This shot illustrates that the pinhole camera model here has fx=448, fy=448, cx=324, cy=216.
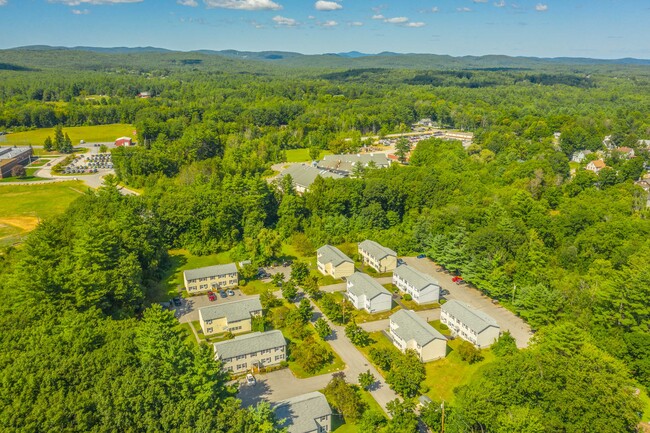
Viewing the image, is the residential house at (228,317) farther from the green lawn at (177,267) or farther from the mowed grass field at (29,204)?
the mowed grass field at (29,204)

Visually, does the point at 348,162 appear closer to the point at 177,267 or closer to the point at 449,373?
the point at 177,267

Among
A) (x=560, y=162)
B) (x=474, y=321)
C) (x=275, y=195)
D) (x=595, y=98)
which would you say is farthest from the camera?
(x=595, y=98)

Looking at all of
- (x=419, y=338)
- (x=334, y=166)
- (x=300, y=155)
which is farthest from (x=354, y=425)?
(x=300, y=155)

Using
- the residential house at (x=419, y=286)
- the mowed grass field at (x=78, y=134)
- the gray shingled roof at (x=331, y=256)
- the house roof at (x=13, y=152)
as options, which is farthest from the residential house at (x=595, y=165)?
the house roof at (x=13, y=152)

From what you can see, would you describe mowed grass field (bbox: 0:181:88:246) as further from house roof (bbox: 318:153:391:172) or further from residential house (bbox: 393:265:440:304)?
residential house (bbox: 393:265:440:304)

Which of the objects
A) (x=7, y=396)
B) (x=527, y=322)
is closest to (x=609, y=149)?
(x=527, y=322)

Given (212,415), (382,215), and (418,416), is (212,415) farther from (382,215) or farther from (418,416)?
(382,215)
